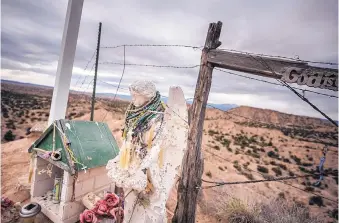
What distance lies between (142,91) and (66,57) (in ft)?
16.1

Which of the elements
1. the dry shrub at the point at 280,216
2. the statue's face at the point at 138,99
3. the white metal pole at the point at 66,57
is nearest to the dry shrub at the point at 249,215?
the dry shrub at the point at 280,216

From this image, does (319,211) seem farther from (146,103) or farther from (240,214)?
(146,103)

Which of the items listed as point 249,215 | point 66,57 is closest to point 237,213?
point 249,215

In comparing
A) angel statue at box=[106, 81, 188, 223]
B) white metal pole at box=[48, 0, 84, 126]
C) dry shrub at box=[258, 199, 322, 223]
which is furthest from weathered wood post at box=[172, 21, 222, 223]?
white metal pole at box=[48, 0, 84, 126]

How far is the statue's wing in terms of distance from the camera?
9.92 feet

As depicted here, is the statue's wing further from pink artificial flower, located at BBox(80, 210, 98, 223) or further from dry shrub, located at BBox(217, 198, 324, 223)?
dry shrub, located at BBox(217, 198, 324, 223)

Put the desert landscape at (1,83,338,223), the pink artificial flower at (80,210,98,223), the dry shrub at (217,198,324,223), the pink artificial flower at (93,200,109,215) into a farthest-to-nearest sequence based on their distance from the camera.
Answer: the desert landscape at (1,83,338,223) → the dry shrub at (217,198,324,223) → the pink artificial flower at (93,200,109,215) → the pink artificial flower at (80,210,98,223)

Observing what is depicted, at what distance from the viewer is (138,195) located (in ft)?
9.66

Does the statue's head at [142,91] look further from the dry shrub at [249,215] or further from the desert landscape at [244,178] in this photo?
the dry shrub at [249,215]

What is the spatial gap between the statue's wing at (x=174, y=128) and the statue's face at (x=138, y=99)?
375 mm

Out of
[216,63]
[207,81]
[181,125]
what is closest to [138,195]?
[181,125]

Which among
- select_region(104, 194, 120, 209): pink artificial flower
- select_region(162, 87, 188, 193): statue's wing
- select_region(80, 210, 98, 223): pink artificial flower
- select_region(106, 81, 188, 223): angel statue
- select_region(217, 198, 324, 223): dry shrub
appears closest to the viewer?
select_region(106, 81, 188, 223): angel statue

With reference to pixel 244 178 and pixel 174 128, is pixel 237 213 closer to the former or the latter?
pixel 174 128

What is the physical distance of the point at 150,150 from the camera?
2.77 m
